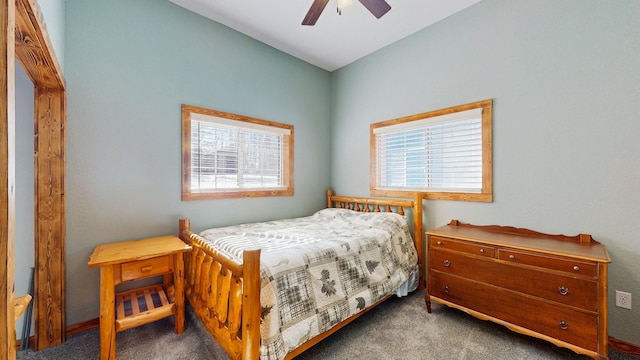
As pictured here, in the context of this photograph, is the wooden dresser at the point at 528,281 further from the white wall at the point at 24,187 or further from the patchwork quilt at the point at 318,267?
the white wall at the point at 24,187

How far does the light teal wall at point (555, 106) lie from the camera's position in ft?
6.13

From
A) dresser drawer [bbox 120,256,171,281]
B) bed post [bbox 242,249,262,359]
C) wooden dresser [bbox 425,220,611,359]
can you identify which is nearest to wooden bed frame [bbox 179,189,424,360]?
bed post [bbox 242,249,262,359]

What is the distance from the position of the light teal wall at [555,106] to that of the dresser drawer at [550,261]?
0.56 meters

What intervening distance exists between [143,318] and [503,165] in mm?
3310

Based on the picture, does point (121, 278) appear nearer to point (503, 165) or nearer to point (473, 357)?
point (473, 357)

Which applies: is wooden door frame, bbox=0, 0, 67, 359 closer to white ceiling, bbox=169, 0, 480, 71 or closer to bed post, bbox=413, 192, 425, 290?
white ceiling, bbox=169, 0, 480, 71

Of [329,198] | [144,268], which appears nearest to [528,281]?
[329,198]

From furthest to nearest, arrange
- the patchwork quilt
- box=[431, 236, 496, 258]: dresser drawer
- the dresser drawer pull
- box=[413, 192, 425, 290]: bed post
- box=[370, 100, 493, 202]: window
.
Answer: box=[413, 192, 425, 290]: bed post
box=[370, 100, 493, 202]: window
box=[431, 236, 496, 258]: dresser drawer
the dresser drawer pull
the patchwork quilt

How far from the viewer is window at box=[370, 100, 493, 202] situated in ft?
8.38

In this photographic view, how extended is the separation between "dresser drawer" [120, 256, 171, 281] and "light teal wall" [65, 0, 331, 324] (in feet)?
1.83

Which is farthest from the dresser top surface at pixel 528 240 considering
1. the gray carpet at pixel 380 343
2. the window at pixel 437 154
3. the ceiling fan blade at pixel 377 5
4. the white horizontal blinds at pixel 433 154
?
the ceiling fan blade at pixel 377 5

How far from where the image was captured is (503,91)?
2414 mm

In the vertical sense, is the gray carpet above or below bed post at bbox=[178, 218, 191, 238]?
below

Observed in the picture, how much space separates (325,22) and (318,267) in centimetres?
257
